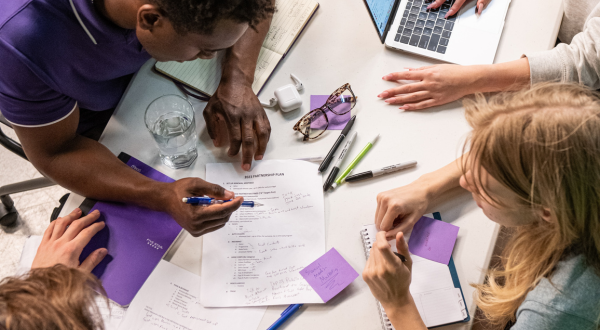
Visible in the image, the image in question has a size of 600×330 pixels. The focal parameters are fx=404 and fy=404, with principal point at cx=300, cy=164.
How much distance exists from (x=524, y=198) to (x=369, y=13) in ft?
2.35

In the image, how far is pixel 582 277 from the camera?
75cm

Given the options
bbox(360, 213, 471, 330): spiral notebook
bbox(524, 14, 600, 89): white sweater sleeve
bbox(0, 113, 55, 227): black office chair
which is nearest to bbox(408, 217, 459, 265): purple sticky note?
bbox(360, 213, 471, 330): spiral notebook

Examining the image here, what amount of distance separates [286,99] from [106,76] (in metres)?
0.44

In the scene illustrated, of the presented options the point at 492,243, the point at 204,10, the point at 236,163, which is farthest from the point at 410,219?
the point at 204,10

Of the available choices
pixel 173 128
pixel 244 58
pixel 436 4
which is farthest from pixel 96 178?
pixel 436 4

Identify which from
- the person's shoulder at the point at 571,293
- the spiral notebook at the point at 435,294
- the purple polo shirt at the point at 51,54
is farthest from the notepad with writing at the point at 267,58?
the person's shoulder at the point at 571,293

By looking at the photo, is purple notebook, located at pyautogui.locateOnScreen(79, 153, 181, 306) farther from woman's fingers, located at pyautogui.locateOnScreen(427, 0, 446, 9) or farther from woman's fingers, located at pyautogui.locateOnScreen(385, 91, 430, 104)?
woman's fingers, located at pyautogui.locateOnScreen(427, 0, 446, 9)

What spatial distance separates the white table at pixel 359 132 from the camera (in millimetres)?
886

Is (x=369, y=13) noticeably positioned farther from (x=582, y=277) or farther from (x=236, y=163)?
(x=582, y=277)

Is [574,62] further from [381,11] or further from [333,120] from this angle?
[333,120]

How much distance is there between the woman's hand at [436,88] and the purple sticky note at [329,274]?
448 mm

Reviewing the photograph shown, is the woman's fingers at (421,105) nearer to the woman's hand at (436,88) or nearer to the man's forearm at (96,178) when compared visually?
the woman's hand at (436,88)

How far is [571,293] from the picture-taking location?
2.46ft

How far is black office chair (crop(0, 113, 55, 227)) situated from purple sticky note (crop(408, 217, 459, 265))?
0.96m
